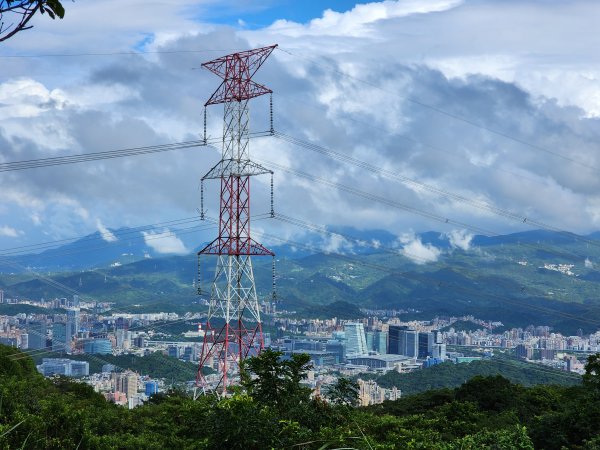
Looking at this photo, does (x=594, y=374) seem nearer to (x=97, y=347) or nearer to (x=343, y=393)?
(x=343, y=393)

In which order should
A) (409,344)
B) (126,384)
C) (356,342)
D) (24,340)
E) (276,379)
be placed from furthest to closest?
(409,344), (356,342), (24,340), (126,384), (276,379)

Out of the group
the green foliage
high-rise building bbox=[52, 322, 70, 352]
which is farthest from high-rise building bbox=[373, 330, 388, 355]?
high-rise building bbox=[52, 322, 70, 352]

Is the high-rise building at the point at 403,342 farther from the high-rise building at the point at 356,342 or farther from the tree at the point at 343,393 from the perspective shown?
the tree at the point at 343,393

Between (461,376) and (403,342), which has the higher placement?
(403,342)

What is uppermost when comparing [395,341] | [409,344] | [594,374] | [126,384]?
[594,374]

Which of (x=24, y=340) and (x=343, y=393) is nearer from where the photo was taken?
(x=343, y=393)

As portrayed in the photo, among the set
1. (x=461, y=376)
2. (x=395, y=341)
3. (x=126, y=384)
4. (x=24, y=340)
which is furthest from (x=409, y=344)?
(x=126, y=384)

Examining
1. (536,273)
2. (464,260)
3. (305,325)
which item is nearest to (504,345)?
(305,325)

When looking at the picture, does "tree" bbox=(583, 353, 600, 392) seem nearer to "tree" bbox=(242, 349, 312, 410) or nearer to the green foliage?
"tree" bbox=(242, 349, 312, 410)

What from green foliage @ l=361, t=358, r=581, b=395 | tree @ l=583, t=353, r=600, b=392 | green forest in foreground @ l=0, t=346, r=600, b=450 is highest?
tree @ l=583, t=353, r=600, b=392

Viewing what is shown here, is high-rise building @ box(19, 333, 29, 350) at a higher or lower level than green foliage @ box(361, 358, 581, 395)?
higher

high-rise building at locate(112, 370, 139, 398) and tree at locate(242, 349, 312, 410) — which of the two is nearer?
tree at locate(242, 349, 312, 410)
